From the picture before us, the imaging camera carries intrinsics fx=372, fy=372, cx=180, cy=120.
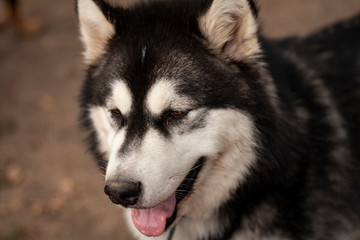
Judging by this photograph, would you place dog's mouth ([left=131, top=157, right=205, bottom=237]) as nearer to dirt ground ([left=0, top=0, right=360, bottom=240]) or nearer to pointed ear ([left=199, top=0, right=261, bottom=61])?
pointed ear ([left=199, top=0, right=261, bottom=61])

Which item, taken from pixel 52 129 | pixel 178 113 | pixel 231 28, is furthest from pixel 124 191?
pixel 52 129

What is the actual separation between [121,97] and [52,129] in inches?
136

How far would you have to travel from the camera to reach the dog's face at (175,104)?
7.16 feet

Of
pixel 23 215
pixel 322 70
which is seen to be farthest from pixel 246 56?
pixel 23 215

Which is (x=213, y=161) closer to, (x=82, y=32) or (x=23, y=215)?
(x=82, y=32)

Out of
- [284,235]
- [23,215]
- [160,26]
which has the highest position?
[160,26]

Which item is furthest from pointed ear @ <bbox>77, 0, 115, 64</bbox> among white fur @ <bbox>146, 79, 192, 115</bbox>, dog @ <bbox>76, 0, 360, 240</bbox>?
white fur @ <bbox>146, 79, 192, 115</bbox>

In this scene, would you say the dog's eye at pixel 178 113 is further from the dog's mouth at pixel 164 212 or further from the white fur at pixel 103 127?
the white fur at pixel 103 127

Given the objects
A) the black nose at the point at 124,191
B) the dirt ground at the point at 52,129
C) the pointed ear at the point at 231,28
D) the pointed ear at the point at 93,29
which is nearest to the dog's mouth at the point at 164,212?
the black nose at the point at 124,191

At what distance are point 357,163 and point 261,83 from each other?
1087 millimetres

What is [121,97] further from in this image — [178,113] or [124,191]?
[124,191]

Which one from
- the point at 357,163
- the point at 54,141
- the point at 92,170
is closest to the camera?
the point at 357,163

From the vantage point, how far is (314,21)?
6531mm

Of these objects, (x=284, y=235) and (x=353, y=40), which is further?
(x=353, y=40)
